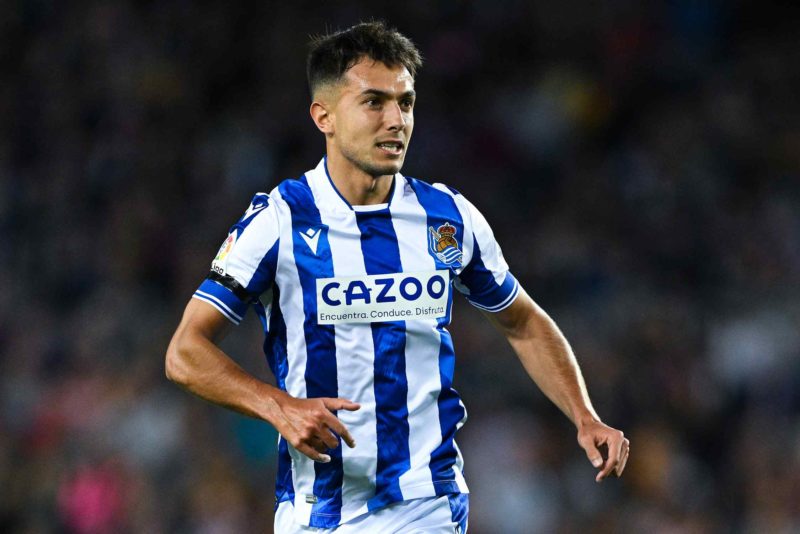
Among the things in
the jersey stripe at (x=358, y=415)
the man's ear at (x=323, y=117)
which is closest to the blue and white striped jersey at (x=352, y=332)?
the jersey stripe at (x=358, y=415)

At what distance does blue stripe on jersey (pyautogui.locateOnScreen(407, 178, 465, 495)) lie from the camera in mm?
3805

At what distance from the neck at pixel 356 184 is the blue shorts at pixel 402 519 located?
3.22 ft

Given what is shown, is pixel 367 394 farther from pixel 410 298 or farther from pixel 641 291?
pixel 641 291

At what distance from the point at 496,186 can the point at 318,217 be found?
19.0 feet

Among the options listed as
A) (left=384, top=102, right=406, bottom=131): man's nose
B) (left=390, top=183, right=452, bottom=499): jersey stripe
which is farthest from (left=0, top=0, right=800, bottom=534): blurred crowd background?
(left=384, top=102, right=406, bottom=131): man's nose

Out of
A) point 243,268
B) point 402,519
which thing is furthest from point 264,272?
point 402,519

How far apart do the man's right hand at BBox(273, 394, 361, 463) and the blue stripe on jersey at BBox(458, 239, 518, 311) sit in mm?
983

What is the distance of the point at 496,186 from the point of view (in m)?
9.50

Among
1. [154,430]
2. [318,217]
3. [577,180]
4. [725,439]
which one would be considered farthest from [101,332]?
[318,217]

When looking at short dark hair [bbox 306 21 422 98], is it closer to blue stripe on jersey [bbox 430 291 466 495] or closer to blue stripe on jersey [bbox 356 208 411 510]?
blue stripe on jersey [bbox 356 208 411 510]

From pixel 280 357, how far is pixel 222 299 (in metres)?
0.29

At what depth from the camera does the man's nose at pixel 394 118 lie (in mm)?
3809

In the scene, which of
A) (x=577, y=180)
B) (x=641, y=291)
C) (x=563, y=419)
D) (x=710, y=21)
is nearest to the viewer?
(x=563, y=419)

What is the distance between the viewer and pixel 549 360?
4098mm
